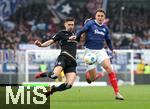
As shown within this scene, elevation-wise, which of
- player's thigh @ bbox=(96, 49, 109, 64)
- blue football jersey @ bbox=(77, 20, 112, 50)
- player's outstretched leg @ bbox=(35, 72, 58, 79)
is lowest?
player's outstretched leg @ bbox=(35, 72, 58, 79)

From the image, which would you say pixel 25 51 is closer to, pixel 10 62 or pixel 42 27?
pixel 10 62

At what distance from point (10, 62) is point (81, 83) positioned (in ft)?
11.8

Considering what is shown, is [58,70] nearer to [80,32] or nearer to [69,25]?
[69,25]

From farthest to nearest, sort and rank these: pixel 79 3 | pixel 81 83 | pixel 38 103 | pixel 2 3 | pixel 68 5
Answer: pixel 79 3 < pixel 68 5 < pixel 2 3 < pixel 81 83 < pixel 38 103

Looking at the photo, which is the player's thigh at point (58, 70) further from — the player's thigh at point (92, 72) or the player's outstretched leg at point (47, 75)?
the player's thigh at point (92, 72)

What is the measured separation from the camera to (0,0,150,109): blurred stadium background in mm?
31188

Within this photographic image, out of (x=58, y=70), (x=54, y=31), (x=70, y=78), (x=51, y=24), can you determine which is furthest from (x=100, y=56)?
(x=51, y=24)

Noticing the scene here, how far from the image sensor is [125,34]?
39.2 metres

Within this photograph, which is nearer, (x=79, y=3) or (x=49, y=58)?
(x=49, y=58)

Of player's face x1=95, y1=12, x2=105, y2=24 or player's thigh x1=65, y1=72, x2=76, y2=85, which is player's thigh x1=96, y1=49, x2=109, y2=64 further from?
player's thigh x1=65, y1=72, x2=76, y2=85

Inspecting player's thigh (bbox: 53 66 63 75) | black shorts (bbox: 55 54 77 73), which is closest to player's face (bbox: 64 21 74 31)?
black shorts (bbox: 55 54 77 73)

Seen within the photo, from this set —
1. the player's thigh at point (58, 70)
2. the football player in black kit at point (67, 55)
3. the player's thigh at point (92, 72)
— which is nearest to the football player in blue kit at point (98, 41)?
the player's thigh at point (92, 72)

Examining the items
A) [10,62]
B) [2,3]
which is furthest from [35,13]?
[10,62]

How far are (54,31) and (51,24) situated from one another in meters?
0.61
